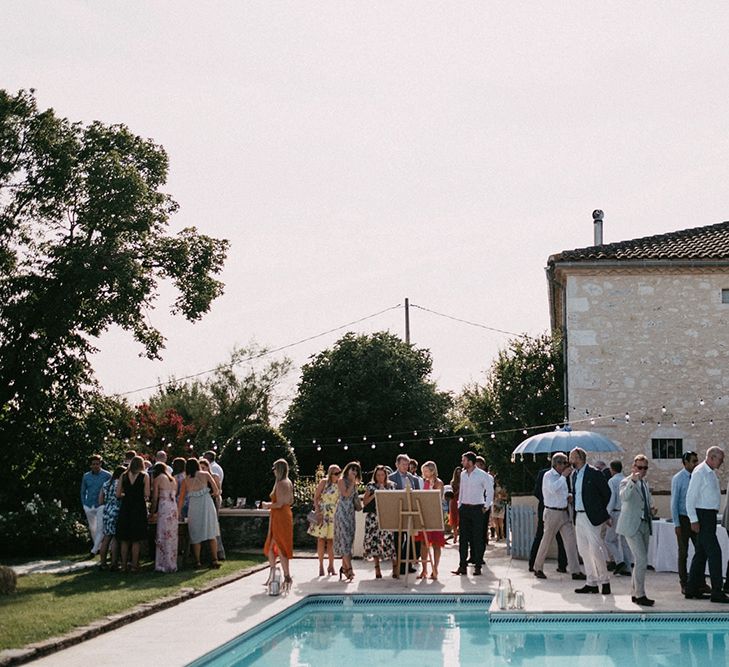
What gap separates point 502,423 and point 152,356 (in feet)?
31.1

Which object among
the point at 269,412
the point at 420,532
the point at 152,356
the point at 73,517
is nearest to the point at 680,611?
the point at 420,532

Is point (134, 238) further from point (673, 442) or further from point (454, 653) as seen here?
point (454, 653)

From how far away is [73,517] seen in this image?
1877 cm

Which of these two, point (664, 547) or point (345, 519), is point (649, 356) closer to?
point (664, 547)

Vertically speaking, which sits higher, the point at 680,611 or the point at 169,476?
the point at 169,476

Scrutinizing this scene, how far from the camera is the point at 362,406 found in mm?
43375

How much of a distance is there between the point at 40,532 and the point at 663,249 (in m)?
15.5

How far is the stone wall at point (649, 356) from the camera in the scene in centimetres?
2261

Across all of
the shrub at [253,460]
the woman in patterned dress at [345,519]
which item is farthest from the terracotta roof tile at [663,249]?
the woman in patterned dress at [345,519]

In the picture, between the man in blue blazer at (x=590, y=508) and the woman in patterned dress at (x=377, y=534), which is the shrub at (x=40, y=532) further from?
the man in blue blazer at (x=590, y=508)

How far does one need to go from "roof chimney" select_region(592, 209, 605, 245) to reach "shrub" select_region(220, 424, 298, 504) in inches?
460

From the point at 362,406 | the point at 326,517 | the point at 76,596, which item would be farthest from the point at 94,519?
the point at 362,406

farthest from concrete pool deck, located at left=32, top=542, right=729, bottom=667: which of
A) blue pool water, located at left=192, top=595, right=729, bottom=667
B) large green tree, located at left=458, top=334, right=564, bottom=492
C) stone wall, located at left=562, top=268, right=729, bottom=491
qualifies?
large green tree, located at left=458, top=334, right=564, bottom=492

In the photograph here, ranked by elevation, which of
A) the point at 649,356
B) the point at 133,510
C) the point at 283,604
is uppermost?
the point at 649,356
